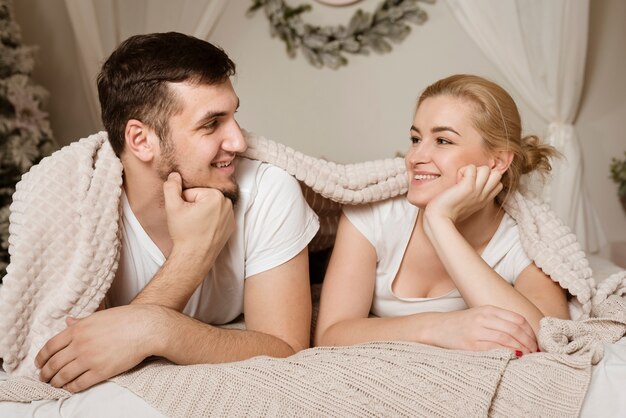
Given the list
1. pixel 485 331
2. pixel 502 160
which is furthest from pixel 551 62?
pixel 485 331

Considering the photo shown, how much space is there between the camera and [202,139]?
1.58 metres

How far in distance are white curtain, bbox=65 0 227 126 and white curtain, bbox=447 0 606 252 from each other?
1.22m

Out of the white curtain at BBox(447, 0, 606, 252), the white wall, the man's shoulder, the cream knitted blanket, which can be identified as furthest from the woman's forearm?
the white wall

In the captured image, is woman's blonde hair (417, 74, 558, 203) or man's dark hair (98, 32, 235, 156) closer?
man's dark hair (98, 32, 235, 156)

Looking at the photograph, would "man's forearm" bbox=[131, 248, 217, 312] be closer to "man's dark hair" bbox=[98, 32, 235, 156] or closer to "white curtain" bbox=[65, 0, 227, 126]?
"man's dark hair" bbox=[98, 32, 235, 156]

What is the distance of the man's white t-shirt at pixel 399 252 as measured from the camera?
5.86 ft

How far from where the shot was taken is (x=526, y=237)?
1749 mm

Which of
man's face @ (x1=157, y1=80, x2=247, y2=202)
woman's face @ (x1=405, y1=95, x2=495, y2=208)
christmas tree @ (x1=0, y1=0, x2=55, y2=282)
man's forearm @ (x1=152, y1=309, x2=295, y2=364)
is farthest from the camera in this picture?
christmas tree @ (x1=0, y1=0, x2=55, y2=282)

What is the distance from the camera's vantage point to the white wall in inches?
139

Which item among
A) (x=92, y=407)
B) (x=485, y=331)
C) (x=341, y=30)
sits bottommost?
(x=92, y=407)

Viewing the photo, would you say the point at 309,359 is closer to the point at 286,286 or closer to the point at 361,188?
the point at 286,286

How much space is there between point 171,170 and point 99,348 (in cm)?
49

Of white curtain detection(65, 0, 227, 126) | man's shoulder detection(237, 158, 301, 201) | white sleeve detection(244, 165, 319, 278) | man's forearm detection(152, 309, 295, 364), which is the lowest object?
man's forearm detection(152, 309, 295, 364)

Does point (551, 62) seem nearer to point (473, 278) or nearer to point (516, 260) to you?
point (516, 260)
